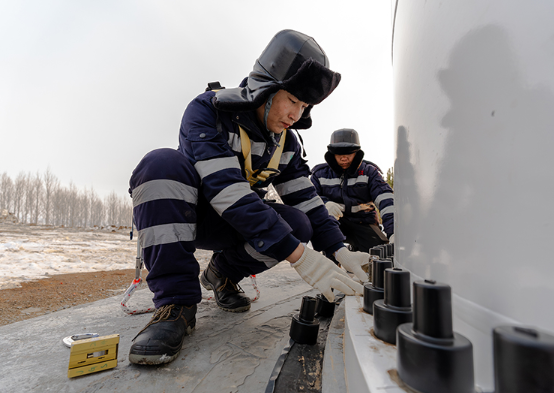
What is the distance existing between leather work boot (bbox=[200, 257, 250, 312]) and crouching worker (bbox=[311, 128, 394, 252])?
1665 mm

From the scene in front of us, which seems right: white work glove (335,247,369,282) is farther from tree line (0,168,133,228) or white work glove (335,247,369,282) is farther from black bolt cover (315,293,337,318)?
tree line (0,168,133,228)

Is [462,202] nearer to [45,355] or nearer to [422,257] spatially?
[422,257]

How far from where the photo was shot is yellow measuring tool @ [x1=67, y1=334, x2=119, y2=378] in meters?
0.84

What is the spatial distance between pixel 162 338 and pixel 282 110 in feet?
3.69

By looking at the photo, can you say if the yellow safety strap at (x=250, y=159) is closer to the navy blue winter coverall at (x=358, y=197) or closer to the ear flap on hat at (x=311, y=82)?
the ear flap on hat at (x=311, y=82)

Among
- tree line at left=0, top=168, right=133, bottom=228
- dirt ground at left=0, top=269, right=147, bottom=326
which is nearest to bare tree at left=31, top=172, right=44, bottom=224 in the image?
tree line at left=0, top=168, right=133, bottom=228

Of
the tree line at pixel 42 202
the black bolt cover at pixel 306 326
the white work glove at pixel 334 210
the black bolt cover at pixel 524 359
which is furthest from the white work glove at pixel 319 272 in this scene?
the tree line at pixel 42 202

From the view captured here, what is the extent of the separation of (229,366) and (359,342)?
55 centimetres

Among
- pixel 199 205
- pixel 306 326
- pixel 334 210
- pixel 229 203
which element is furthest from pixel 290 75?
pixel 334 210

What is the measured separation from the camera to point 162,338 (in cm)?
94

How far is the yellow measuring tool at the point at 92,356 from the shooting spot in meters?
0.84

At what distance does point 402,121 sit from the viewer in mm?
833

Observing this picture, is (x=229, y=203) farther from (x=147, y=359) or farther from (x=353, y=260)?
(x=353, y=260)

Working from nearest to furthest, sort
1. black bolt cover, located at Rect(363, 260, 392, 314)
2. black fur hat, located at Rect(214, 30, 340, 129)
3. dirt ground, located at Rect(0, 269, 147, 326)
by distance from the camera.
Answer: black bolt cover, located at Rect(363, 260, 392, 314) → black fur hat, located at Rect(214, 30, 340, 129) → dirt ground, located at Rect(0, 269, 147, 326)
